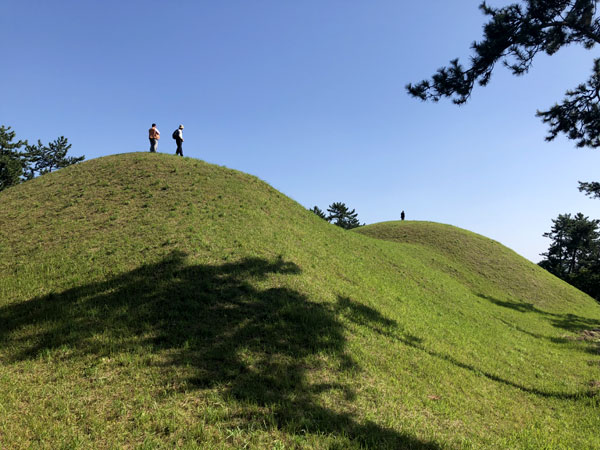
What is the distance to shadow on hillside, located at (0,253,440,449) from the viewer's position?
219 inches

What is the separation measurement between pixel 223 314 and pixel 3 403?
457cm

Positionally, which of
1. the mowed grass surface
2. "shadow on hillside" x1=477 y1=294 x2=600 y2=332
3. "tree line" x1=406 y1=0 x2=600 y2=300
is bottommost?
"shadow on hillside" x1=477 y1=294 x2=600 y2=332

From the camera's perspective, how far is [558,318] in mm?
24641

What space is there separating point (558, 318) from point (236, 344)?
29276 mm

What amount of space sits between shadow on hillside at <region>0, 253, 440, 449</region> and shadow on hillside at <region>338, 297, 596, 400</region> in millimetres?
169

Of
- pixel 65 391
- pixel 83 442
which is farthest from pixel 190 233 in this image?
pixel 83 442

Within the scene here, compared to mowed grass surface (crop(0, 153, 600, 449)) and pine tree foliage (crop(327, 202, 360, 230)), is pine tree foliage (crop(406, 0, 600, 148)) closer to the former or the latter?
mowed grass surface (crop(0, 153, 600, 449))

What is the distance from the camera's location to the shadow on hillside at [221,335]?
5.55 m

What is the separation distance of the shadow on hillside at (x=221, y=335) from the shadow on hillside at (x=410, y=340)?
0.55 ft

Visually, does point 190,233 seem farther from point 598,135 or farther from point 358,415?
point 598,135

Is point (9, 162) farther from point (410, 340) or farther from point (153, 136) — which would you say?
point (410, 340)

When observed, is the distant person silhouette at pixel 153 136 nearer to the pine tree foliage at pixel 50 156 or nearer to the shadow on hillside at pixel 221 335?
the shadow on hillside at pixel 221 335

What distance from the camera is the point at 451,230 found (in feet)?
144

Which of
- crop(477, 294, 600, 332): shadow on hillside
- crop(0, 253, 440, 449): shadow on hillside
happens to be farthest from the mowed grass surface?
crop(477, 294, 600, 332): shadow on hillside
